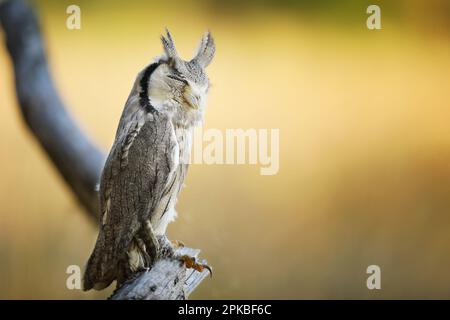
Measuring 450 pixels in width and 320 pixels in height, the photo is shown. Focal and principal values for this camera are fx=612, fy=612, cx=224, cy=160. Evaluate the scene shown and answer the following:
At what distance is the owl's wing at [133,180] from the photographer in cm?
196

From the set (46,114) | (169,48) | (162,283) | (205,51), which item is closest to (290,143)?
(205,51)

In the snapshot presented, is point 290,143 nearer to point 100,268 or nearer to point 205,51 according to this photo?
point 205,51

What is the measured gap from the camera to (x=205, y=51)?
86.3 inches

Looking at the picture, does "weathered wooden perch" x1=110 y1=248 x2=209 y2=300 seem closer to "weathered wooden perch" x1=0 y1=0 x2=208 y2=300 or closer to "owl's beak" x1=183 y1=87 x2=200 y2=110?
"owl's beak" x1=183 y1=87 x2=200 y2=110

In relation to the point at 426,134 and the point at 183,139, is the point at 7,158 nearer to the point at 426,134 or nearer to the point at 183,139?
the point at 183,139

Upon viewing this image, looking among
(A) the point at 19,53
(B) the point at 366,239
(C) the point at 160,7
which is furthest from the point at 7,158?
(B) the point at 366,239

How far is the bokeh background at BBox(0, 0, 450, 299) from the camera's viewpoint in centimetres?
254

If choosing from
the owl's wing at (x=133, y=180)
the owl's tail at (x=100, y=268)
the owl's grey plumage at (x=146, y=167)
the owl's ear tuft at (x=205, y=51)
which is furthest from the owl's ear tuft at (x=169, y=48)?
the owl's tail at (x=100, y=268)

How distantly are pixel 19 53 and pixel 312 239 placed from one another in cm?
150

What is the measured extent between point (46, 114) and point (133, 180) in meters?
0.83

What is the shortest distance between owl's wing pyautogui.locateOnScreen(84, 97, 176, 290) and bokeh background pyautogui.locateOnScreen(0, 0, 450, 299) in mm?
556

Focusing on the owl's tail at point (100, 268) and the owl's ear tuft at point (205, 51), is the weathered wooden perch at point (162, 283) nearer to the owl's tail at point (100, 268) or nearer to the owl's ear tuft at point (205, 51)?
the owl's tail at point (100, 268)
